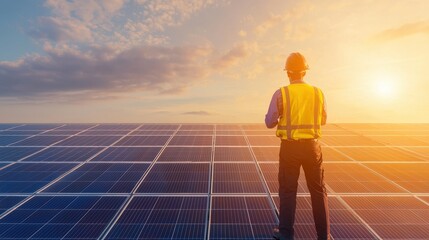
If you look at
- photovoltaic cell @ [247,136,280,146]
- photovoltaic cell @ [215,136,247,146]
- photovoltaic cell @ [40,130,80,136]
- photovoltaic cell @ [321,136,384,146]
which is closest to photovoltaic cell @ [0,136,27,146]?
photovoltaic cell @ [40,130,80,136]

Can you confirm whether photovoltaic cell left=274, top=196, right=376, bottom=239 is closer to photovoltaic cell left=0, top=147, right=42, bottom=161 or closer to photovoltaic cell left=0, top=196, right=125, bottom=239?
photovoltaic cell left=0, top=196, right=125, bottom=239

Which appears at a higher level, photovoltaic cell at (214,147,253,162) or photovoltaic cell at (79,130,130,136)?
photovoltaic cell at (79,130,130,136)

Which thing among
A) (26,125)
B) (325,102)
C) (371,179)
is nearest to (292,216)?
(325,102)

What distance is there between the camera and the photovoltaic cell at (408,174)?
7332 mm

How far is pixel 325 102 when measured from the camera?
5.00 m

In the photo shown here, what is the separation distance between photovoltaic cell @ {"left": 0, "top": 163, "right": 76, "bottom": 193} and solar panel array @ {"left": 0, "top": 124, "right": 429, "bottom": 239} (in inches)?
1.3

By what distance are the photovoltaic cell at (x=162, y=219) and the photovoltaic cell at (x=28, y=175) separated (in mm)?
3586

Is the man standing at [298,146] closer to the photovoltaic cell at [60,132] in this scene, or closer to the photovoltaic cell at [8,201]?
the photovoltaic cell at [8,201]

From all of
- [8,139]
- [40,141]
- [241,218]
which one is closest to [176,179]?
[241,218]

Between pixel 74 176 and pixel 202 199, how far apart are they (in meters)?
4.59

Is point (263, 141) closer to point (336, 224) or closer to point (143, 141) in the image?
point (143, 141)

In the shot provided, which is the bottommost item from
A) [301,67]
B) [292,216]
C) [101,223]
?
[101,223]

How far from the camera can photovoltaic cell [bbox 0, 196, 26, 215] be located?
6364mm

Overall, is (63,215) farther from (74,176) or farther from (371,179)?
(371,179)
